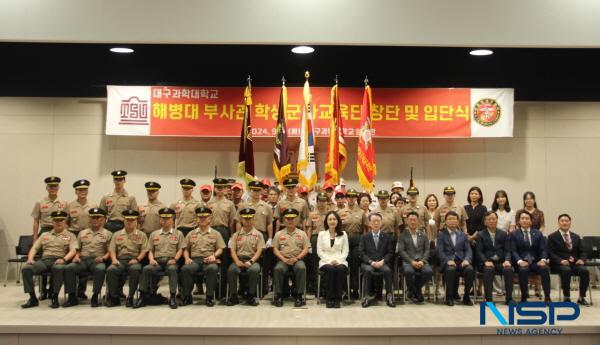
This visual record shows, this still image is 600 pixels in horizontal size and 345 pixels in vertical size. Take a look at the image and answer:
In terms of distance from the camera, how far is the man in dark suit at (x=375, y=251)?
7945 mm

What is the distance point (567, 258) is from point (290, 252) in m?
3.51

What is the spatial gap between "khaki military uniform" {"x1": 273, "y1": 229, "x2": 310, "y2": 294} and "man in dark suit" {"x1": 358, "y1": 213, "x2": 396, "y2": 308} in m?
0.72

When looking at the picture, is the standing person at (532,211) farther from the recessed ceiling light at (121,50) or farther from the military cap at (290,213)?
the recessed ceiling light at (121,50)

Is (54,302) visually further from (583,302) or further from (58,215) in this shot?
(583,302)

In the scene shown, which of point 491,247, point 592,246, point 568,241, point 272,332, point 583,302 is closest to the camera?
point 272,332

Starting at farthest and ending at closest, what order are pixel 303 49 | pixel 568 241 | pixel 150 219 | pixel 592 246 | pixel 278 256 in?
pixel 592 246 → pixel 303 49 → pixel 150 219 → pixel 568 241 → pixel 278 256

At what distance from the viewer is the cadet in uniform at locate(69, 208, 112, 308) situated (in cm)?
804

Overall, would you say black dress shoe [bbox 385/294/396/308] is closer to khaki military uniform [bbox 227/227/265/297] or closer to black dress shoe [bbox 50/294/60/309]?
khaki military uniform [bbox 227/227/265/297]

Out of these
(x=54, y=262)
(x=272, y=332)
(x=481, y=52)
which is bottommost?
(x=272, y=332)

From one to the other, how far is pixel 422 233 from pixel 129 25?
14.0 feet

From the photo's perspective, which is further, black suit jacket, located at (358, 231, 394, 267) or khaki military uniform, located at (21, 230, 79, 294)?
black suit jacket, located at (358, 231, 394, 267)

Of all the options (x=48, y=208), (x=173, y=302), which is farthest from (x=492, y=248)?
(x=48, y=208)

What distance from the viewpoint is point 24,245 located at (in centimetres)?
1034

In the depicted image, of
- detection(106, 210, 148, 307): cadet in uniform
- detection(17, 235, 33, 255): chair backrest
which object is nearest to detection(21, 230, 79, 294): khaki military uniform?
detection(106, 210, 148, 307): cadet in uniform
